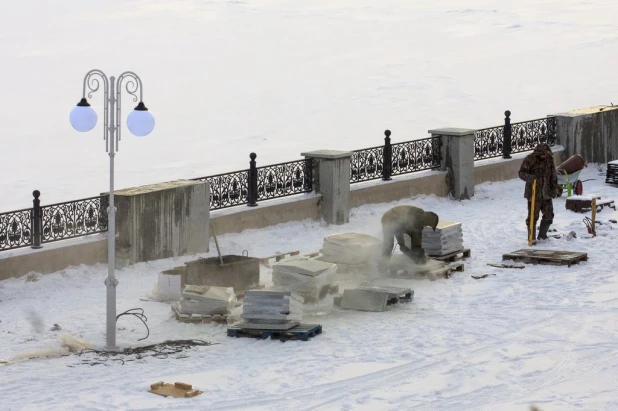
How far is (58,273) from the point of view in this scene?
17312 mm

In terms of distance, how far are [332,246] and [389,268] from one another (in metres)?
0.90

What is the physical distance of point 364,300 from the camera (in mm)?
15805

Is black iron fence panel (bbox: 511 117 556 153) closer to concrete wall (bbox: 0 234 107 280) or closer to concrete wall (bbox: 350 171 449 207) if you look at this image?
concrete wall (bbox: 350 171 449 207)

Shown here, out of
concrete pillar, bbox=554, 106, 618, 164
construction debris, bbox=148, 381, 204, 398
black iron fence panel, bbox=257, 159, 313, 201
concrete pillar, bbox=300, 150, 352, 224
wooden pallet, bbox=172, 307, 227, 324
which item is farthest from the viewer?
concrete pillar, bbox=554, 106, 618, 164

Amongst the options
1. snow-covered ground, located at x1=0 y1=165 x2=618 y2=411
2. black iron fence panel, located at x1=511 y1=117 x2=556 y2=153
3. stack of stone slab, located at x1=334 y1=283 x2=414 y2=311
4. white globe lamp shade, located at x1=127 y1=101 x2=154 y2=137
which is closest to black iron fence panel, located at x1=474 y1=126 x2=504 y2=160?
black iron fence panel, located at x1=511 y1=117 x2=556 y2=153

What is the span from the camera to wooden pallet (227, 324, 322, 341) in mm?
14148

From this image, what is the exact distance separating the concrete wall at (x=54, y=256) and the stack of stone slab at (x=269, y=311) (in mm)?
4054

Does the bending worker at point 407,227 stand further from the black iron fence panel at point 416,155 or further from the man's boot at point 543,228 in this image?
the black iron fence panel at point 416,155

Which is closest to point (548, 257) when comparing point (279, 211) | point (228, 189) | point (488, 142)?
point (279, 211)

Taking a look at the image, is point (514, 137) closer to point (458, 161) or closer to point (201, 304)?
point (458, 161)

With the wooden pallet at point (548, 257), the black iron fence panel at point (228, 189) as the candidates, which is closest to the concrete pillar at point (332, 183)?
the black iron fence panel at point (228, 189)

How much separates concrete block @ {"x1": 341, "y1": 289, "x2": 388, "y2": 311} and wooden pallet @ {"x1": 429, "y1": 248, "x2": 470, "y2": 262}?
277 cm

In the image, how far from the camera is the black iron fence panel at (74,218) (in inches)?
695

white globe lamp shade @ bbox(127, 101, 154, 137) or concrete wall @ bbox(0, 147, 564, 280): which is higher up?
white globe lamp shade @ bbox(127, 101, 154, 137)
